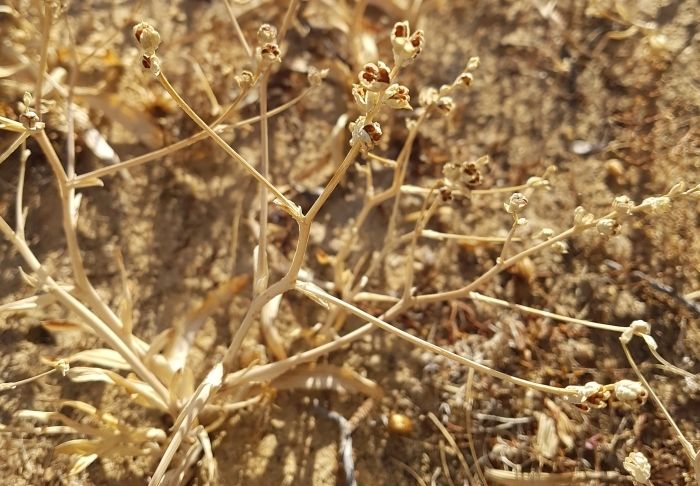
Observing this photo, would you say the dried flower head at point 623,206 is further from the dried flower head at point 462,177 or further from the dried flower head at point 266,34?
the dried flower head at point 266,34

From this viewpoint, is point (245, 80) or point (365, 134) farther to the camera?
point (245, 80)

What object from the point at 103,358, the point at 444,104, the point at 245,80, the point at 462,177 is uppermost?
the point at 245,80

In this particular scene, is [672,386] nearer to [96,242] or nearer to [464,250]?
[464,250]

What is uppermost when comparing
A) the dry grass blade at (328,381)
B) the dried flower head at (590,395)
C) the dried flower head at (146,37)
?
the dried flower head at (146,37)

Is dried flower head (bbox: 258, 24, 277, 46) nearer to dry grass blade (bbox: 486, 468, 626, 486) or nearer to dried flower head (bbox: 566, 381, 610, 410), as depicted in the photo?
dried flower head (bbox: 566, 381, 610, 410)

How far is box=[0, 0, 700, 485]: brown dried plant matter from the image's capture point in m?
1.21

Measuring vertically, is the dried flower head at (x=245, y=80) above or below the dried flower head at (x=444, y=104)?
above

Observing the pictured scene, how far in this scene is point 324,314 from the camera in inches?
64.5

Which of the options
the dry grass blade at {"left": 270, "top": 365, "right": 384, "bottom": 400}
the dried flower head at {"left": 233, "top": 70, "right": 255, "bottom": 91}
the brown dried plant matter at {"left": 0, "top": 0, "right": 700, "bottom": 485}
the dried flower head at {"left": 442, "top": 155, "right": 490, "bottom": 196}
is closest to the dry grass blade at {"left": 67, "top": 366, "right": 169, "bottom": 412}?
the brown dried plant matter at {"left": 0, "top": 0, "right": 700, "bottom": 485}

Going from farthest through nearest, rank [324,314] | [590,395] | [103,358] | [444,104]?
[324,314], [103,358], [444,104], [590,395]

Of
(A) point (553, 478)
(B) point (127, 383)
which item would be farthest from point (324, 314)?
(A) point (553, 478)

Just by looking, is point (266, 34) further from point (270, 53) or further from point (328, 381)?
point (328, 381)

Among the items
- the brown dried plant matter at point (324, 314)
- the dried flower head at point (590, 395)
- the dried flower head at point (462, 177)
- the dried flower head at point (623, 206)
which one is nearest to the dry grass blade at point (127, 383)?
the brown dried plant matter at point (324, 314)

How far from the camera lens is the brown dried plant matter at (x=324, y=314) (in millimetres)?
1214
